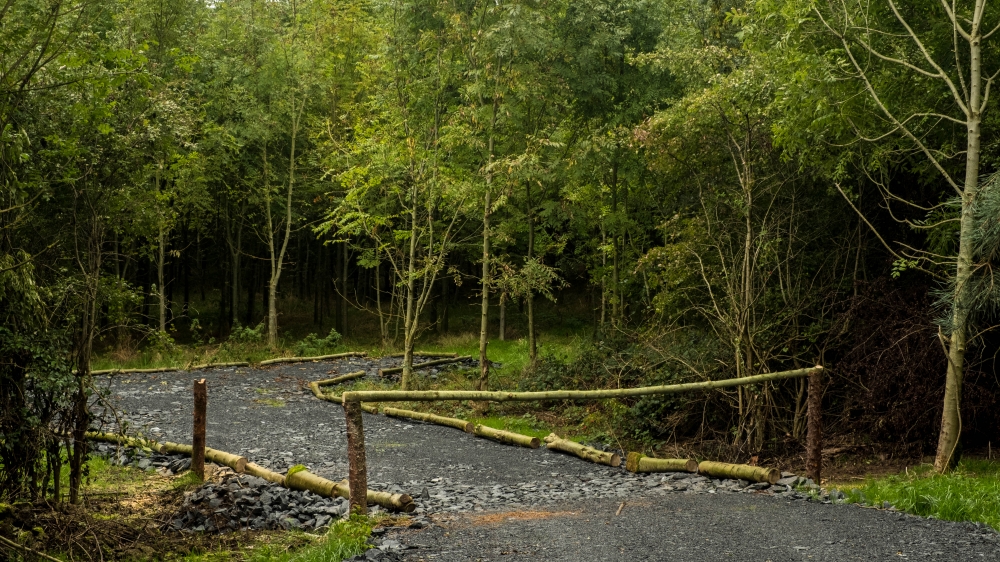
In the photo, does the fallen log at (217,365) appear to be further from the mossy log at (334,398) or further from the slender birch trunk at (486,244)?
the slender birch trunk at (486,244)

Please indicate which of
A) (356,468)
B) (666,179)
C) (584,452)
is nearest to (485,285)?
(666,179)

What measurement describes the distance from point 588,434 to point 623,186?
9.67m

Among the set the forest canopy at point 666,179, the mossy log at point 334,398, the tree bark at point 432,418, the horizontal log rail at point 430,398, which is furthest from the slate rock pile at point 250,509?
the mossy log at point 334,398

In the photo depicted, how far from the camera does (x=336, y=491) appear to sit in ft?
29.4

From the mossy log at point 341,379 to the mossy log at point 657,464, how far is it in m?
10.1

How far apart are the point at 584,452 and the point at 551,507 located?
121 inches

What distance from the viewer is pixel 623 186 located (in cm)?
2212

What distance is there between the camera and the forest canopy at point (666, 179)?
8195 mm

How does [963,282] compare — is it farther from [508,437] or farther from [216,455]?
[216,455]

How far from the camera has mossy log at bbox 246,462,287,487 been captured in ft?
32.0

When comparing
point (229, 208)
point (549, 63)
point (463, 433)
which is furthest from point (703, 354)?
point (229, 208)

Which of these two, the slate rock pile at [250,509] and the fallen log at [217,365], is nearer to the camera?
the slate rock pile at [250,509]

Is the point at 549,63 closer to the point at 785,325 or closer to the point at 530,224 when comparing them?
the point at 530,224

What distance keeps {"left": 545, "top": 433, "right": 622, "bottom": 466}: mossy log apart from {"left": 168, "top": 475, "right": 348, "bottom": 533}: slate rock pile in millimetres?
3911
